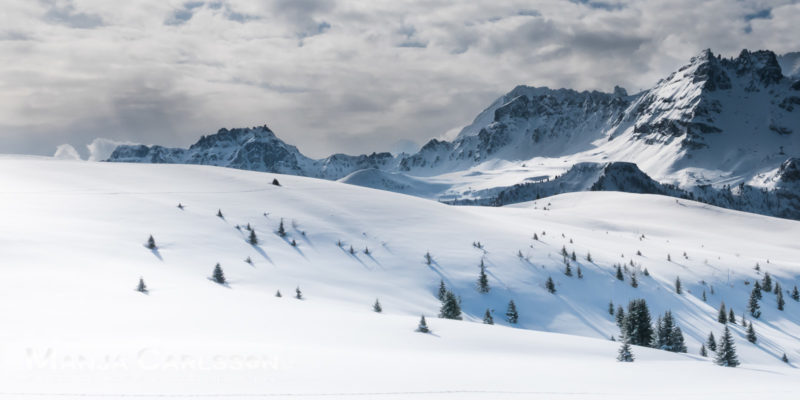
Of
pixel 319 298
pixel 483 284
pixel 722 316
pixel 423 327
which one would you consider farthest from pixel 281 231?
pixel 722 316

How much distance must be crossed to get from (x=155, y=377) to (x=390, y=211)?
48165 mm

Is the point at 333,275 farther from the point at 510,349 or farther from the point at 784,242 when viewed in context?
the point at 784,242

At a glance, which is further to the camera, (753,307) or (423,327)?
(753,307)

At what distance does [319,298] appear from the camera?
99.5 ft

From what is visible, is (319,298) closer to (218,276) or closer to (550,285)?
(218,276)

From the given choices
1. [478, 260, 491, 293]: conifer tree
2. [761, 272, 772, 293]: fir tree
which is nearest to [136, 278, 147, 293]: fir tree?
[478, 260, 491, 293]: conifer tree

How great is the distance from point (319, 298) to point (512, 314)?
17802 millimetres

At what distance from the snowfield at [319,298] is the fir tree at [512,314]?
2.33 ft

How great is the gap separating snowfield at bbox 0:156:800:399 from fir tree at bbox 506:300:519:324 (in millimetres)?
709

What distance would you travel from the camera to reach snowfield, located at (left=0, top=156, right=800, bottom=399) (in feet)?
39.5

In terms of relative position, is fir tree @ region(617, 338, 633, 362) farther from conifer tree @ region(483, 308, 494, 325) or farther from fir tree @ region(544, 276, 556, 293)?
fir tree @ region(544, 276, 556, 293)

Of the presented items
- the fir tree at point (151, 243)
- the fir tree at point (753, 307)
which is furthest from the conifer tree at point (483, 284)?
the fir tree at point (753, 307)

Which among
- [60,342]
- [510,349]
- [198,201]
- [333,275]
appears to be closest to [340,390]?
[60,342]

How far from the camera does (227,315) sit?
17953mm
